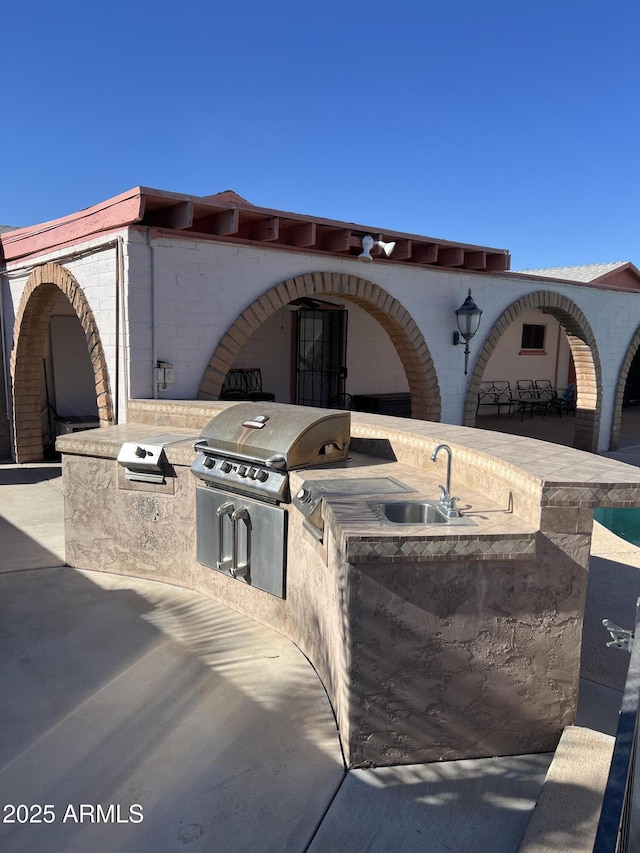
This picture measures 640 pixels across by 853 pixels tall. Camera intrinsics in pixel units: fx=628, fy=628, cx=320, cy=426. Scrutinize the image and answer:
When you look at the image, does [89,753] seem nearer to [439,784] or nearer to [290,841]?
[290,841]

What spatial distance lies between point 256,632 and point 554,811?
2.28 metres

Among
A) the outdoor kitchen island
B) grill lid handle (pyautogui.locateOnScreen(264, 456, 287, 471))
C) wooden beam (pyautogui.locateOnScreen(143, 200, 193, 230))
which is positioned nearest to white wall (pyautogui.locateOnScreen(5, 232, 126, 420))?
wooden beam (pyautogui.locateOnScreen(143, 200, 193, 230))

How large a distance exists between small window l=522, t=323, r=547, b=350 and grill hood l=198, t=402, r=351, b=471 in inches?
527

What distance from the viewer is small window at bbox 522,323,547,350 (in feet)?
55.1

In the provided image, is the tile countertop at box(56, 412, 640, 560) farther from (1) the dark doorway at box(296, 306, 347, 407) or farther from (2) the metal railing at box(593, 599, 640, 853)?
(1) the dark doorway at box(296, 306, 347, 407)

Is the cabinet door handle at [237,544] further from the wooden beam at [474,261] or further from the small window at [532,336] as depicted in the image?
the small window at [532,336]

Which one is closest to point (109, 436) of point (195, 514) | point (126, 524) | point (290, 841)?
point (126, 524)

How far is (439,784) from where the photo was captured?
2.97 m

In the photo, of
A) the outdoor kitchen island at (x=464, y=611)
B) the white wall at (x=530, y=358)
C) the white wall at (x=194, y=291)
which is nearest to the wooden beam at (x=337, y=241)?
the white wall at (x=194, y=291)

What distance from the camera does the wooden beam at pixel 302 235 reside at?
23.4ft

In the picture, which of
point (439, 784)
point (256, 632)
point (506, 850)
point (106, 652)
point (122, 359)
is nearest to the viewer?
point (506, 850)

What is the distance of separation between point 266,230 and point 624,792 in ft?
21.1

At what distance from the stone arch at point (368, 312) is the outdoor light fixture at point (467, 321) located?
25.3 inches

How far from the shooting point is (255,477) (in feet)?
13.8
